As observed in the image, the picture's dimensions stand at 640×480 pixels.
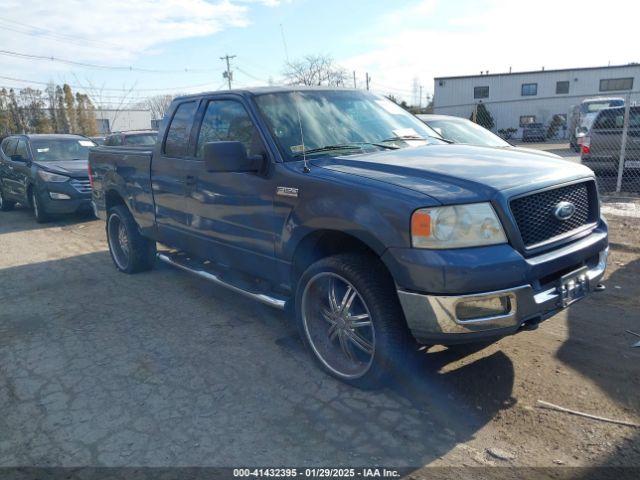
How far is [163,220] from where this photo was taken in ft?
17.1

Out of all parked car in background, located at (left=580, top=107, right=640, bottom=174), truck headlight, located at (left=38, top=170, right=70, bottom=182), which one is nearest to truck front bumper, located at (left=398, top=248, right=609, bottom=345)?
parked car in background, located at (left=580, top=107, right=640, bottom=174)

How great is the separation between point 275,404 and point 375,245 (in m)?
1.22

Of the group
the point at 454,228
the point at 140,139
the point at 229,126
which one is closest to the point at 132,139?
the point at 140,139

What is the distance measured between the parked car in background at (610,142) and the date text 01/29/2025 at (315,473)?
9697mm

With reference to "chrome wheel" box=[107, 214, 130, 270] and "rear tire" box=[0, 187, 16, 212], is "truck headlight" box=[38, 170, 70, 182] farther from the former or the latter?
"chrome wheel" box=[107, 214, 130, 270]

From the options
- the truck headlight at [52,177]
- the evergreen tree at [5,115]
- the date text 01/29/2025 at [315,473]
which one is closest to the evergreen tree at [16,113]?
the evergreen tree at [5,115]

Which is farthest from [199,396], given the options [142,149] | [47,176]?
[47,176]

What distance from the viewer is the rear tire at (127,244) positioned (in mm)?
6059

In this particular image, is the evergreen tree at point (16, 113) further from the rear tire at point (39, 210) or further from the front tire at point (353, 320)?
the front tire at point (353, 320)

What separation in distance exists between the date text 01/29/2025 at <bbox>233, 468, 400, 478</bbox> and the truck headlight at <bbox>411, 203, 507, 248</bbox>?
3.91 feet

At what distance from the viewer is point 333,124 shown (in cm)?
404

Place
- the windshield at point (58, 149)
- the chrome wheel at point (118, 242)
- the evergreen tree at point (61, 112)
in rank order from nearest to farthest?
the chrome wheel at point (118, 242) < the windshield at point (58, 149) < the evergreen tree at point (61, 112)

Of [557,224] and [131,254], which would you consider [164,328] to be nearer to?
[131,254]

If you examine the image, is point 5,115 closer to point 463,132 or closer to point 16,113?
point 16,113
